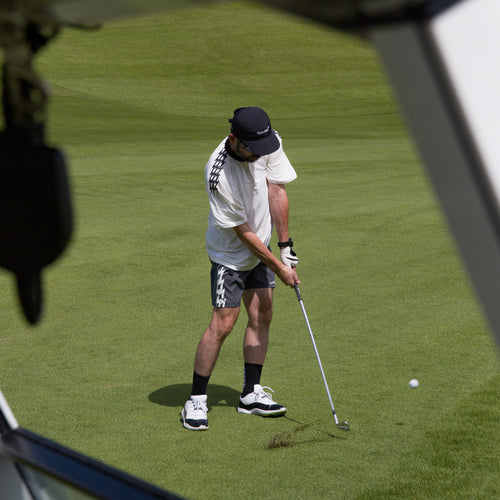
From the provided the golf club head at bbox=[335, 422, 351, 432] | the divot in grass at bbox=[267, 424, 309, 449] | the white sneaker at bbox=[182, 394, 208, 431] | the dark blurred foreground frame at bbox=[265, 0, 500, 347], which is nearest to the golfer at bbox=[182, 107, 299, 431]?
the white sneaker at bbox=[182, 394, 208, 431]

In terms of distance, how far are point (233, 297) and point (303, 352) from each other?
1.33 metres

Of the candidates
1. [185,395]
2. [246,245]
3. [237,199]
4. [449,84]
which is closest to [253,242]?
[246,245]

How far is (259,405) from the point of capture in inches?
199

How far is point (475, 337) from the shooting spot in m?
6.35

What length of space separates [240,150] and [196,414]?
1587mm

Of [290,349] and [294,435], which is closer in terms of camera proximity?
[294,435]

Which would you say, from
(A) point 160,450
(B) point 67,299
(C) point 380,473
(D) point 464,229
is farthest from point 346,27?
(B) point 67,299

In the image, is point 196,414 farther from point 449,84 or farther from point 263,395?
point 449,84

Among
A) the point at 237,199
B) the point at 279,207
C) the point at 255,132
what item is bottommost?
the point at 279,207

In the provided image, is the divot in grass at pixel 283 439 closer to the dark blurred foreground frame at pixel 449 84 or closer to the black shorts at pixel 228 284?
the black shorts at pixel 228 284

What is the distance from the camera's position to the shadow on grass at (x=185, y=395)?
17.5ft

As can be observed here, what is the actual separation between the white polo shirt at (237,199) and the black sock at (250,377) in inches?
26.0

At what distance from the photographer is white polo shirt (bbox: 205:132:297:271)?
4766mm

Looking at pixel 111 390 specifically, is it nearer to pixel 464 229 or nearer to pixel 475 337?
pixel 475 337
